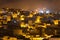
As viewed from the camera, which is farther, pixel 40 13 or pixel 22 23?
pixel 40 13

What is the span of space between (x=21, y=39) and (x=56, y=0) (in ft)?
3.50

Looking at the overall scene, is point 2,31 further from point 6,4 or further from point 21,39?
point 6,4

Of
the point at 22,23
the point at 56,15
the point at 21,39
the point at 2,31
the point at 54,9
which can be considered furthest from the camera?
the point at 54,9

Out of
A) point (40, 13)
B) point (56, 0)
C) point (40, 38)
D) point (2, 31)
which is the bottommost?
point (40, 38)

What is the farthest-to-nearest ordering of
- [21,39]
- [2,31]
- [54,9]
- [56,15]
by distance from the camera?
[54,9], [56,15], [2,31], [21,39]

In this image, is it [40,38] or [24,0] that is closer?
[40,38]

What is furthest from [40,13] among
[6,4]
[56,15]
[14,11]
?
[6,4]

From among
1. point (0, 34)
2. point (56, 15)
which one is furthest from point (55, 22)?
point (0, 34)

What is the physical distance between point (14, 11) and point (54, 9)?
0.58m

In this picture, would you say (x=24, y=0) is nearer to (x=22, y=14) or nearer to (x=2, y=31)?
(x=22, y=14)

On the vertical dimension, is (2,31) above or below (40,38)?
above

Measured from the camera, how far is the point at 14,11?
2049 millimetres

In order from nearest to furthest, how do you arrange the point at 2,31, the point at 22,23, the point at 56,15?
the point at 2,31 < the point at 22,23 < the point at 56,15

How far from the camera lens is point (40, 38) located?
147 centimetres
